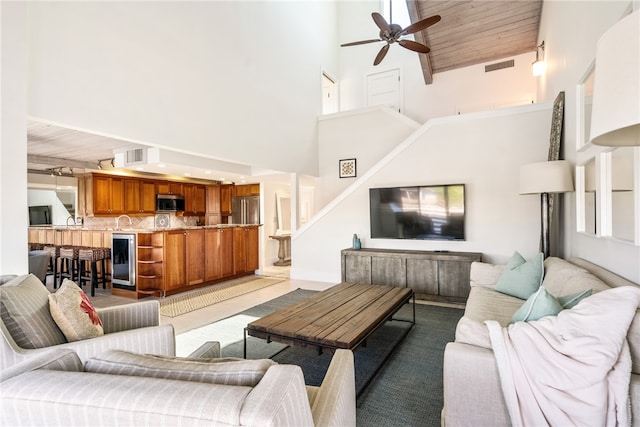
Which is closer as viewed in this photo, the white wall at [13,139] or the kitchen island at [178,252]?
the white wall at [13,139]

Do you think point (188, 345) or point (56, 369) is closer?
point (56, 369)

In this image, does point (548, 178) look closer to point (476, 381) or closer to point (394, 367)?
point (394, 367)

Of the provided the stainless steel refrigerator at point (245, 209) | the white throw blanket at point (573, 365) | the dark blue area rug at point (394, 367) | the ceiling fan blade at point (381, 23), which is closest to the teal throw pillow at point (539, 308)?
the white throw blanket at point (573, 365)

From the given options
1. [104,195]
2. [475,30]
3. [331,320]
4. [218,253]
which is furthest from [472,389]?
[104,195]

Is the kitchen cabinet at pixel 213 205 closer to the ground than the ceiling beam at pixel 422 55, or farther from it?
closer to the ground

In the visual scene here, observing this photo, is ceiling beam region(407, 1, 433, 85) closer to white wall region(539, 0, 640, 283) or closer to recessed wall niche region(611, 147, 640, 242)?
white wall region(539, 0, 640, 283)

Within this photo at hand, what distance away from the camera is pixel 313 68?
725cm

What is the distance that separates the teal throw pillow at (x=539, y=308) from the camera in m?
1.51

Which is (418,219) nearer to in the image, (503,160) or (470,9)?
(503,160)

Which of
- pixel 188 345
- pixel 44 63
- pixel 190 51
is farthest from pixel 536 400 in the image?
pixel 190 51

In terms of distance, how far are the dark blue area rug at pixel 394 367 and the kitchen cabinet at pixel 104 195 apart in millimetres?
5309

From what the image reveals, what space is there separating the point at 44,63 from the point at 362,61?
6.97 m

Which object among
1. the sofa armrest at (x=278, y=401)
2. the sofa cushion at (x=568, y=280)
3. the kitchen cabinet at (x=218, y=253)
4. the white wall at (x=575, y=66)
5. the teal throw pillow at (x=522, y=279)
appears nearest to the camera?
the sofa armrest at (x=278, y=401)

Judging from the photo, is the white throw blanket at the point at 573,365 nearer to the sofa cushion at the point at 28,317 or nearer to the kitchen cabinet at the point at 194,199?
the sofa cushion at the point at 28,317
